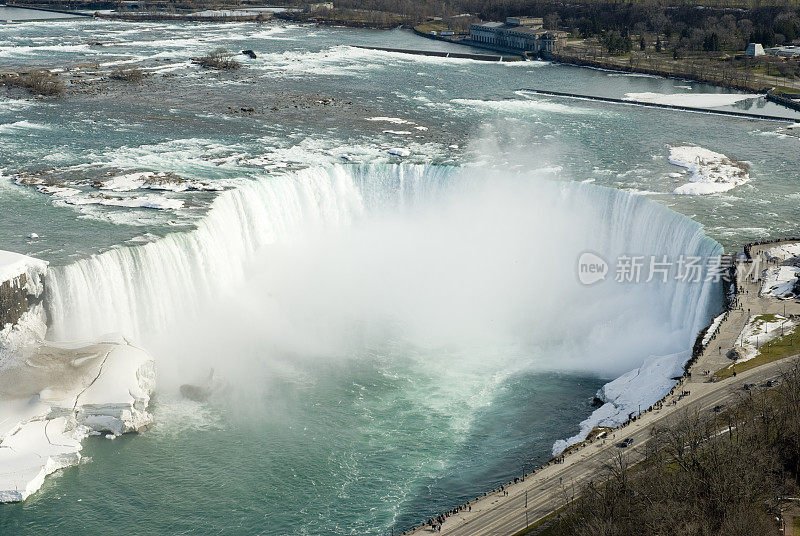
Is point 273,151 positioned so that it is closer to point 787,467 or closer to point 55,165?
point 55,165

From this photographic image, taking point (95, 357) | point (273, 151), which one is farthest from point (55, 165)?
point (95, 357)

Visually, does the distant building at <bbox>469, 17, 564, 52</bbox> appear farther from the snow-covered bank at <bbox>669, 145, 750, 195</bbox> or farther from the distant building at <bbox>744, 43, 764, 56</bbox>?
the snow-covered bank at <bbox>669, 145, 750, 195</bbox>

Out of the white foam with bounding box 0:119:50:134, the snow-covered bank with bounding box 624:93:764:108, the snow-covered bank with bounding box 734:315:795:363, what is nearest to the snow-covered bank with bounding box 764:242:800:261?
the snow-covered bank with bounding box 734:315:795:363

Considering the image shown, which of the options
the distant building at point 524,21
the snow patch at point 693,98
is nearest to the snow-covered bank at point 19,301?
the snow patch at point 693,98

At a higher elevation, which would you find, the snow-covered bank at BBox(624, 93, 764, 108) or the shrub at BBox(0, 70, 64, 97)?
the shrub at BBox(0, 70, 64, 97)

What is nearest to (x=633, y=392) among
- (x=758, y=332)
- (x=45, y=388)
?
(x=758, y=332)

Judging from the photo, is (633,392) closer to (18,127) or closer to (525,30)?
(18,127)
